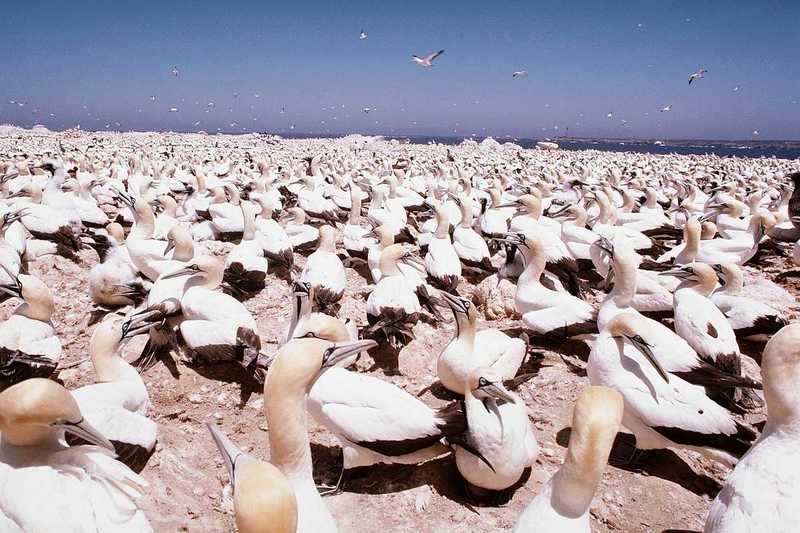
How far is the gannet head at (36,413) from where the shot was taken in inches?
88.4

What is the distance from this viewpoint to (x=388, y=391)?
3717 mm

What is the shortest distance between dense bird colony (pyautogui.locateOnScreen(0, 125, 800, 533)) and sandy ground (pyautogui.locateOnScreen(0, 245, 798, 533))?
20 millimetres

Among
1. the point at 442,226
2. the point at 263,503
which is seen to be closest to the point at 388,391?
the point at 263,503

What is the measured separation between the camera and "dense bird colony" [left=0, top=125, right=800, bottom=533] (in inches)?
94.0

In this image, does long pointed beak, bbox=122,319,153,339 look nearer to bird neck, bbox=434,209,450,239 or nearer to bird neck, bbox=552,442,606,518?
bird neck, bbox=552,442,606,518

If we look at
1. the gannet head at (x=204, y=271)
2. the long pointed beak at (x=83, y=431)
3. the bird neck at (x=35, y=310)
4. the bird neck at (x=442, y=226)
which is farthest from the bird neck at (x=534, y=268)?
the bird neck at (x=35, y=310)

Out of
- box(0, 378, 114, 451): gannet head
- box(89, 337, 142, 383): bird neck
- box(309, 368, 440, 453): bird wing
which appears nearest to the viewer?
box(0, 378, 114, 451): gannet head

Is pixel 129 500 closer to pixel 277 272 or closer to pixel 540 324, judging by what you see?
pixel 540 324

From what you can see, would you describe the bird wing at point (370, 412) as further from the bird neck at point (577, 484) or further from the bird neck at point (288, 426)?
the bird neck at point (577, 484)

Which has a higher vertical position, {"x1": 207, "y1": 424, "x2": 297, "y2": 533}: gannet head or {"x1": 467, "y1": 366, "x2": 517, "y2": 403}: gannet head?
{"x1": 207, "y1": 424, "x2": 297, "y2": 533}: gannet head

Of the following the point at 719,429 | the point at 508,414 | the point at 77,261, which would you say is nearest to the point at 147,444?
the point at 508,414

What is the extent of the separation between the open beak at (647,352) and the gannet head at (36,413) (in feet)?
12.5

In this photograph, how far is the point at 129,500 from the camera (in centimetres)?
241

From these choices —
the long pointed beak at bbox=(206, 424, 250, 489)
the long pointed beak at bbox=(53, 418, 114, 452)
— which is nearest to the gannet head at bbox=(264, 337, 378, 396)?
the long pointed beak at bbox=(206, 424, 250, 489)
